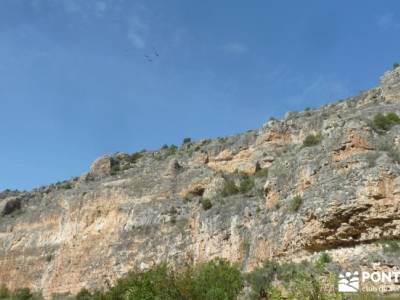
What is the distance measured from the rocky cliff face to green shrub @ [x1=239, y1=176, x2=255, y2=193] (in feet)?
0.37

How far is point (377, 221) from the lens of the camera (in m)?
23.6

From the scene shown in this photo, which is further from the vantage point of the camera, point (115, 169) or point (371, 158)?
point (115, 169)

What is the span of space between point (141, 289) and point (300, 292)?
→ 1113 cm

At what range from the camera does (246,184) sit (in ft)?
132

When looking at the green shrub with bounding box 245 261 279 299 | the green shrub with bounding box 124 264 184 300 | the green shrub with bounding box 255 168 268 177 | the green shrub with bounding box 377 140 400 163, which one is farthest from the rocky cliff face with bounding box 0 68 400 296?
the green shrub with bounding box 124 264 184 300

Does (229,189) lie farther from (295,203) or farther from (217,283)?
(217,283)

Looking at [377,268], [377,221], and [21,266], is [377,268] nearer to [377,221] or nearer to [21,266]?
[377,221]

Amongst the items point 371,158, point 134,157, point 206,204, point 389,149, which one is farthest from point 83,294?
point 389,149

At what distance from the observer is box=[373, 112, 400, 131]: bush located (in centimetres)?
2872

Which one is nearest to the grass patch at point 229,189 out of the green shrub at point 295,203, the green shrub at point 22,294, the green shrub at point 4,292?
the green shrub at point 295,203

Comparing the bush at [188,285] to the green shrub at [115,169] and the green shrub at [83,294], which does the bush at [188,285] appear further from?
the green shrub at [115,169]

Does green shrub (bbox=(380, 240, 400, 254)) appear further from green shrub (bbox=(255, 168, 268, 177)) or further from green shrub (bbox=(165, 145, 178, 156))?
green shrub (bbox=(165, 145, 178, 156))

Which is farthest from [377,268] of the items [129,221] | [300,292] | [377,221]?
[129,221]

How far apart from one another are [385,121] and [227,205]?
→ 12234 mm
